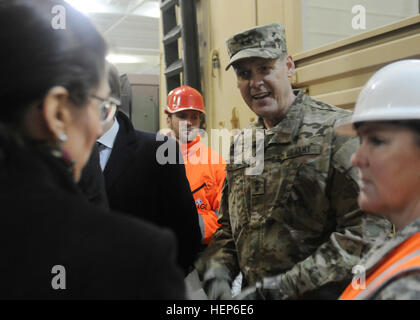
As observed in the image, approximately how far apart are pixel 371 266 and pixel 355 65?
56.4 inches

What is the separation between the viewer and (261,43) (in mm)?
1855

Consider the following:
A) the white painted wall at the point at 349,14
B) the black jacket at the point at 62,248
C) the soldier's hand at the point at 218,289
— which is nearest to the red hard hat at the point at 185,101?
the white painted wall at the point at 349,14

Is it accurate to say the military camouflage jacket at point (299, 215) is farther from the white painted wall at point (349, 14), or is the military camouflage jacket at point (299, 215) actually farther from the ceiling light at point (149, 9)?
the ceiling light at point (149, 9)

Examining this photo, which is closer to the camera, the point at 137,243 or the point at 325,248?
the point at 137,243

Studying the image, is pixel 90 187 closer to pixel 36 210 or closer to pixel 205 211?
pixel 36 210

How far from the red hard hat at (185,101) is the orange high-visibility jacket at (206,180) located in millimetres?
507

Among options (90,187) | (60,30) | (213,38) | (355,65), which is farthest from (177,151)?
(213,38)

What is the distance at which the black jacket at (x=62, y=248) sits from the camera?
66 cm

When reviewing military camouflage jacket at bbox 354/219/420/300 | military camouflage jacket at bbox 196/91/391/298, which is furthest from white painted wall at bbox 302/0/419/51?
military camouflage jacket at bbox 354/219/420/300

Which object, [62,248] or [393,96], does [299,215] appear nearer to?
[393,96]

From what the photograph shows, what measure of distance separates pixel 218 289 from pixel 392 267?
0.74 m

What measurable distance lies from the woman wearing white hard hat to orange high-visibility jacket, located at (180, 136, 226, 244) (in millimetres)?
1792

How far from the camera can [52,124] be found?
2.30 feet

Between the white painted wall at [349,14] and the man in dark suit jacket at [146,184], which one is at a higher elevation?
the white painted wall at [349,14]
